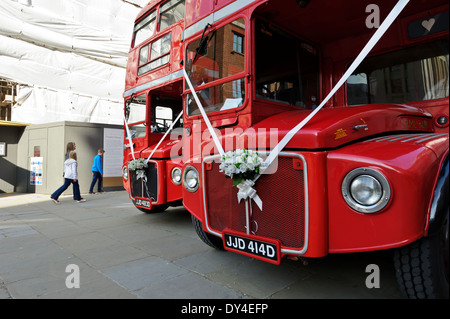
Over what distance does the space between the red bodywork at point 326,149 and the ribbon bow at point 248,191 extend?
0.16 feet

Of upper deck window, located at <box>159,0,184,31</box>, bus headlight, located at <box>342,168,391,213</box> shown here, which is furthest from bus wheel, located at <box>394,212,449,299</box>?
upper deck window, located at <box>159,0,184,31</box>

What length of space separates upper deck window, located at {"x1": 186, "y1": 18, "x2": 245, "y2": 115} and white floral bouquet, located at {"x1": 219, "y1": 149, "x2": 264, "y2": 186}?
78 cm

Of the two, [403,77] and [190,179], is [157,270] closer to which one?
[190,179]

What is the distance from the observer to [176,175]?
457 centimetres

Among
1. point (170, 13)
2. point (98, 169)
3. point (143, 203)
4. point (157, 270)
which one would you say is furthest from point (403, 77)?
point (98, 169)

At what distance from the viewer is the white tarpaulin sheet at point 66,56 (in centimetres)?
1180

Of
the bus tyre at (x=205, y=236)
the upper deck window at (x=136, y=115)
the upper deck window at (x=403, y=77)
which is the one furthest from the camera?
the upper deck window at (x=136, y=115)

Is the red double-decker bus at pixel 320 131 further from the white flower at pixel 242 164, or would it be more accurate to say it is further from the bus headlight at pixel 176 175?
the bus headlight at pixel 176 175

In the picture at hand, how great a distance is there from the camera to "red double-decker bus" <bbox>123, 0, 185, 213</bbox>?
15.8 feet

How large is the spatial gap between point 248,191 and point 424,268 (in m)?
1.25

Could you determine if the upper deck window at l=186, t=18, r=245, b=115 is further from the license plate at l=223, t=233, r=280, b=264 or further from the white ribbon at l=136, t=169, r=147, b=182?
the white ribbon at l=136, t=169, r=147, b=182

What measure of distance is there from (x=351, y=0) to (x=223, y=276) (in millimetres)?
3078

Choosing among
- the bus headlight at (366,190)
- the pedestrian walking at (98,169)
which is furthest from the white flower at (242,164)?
the pedestrian walking at (98,169)
